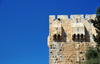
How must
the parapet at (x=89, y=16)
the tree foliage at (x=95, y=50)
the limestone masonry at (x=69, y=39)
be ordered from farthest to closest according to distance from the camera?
the parapet at (x=89, y=16), the limestone masonry at (x=69, y=39), the tree foliage at (x=95, y=50)

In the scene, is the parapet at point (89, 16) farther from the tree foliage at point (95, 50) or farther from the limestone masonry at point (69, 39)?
the tree foliage at point (95, 50)

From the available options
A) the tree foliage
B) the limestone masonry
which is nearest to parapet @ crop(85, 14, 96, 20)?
the limestone masonry

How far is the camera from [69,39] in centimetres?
1434

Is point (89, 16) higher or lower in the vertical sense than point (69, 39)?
higher

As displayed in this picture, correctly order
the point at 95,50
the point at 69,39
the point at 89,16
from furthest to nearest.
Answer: the point at 89,16
the point at 69,39
the point at 95,50

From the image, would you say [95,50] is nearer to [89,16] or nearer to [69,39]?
[69,39]

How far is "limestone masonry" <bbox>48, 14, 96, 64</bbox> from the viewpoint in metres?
13.8

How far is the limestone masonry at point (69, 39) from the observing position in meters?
13.8

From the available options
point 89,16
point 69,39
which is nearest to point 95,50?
point 69,39

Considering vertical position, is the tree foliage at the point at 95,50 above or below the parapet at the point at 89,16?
below

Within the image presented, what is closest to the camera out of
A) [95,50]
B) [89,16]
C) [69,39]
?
[95,50]

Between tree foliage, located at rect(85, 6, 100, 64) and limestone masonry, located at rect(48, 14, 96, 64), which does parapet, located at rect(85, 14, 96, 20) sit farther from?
tree foliage, located at rect(85, 6, 100, 64)

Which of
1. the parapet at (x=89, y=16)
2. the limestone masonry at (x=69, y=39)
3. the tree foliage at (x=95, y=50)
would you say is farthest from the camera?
the parapet at (x=89, y=16)

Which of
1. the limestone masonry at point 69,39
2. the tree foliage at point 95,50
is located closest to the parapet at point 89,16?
the limestone masonry at point 69,39
